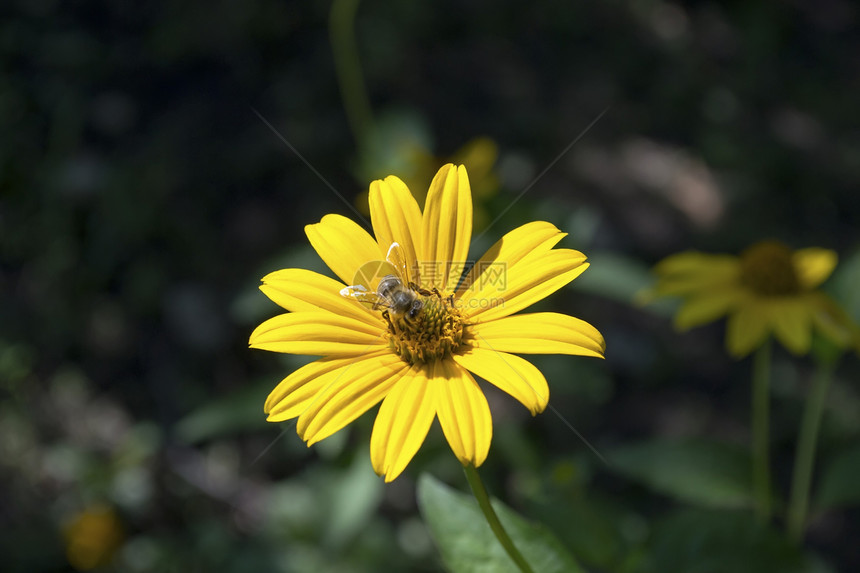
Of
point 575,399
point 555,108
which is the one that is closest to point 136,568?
point 575,399

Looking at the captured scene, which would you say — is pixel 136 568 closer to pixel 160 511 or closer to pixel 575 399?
pixel 160 511

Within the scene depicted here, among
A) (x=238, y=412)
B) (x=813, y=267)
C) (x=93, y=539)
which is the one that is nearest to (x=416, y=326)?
(x=238, y=412)

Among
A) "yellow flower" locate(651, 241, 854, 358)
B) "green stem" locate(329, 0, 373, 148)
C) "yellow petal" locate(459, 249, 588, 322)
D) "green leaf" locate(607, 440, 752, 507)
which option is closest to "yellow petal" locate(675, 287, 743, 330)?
"yellow flower" locate(651, 241, 854, 358)

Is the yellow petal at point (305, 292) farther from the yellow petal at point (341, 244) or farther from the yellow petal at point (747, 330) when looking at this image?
the yellow petal at point (747, 330)

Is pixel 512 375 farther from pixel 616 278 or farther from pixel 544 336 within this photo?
pixel 616 278

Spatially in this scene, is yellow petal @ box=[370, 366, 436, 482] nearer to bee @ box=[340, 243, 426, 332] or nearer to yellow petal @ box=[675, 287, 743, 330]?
bee @ box=[340, 243, 426, 332]

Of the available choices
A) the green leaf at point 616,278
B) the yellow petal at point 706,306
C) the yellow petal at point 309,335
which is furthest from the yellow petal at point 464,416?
the green leaf at point 616,278
